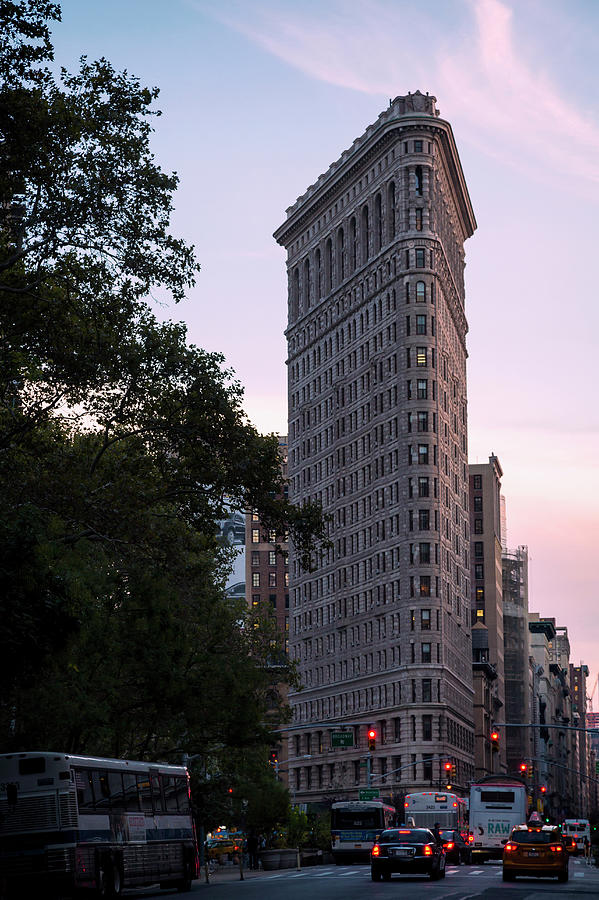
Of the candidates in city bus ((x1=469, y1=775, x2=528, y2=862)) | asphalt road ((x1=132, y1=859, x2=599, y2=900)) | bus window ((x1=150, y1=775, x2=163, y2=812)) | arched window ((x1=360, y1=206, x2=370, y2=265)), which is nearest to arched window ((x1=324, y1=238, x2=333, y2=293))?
arched window ((x1=360, y1=206, x2=370, y2=265))

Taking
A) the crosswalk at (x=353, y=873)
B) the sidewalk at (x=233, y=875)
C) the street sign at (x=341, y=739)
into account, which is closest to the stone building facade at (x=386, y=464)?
the street sign at (x=341, y=739)

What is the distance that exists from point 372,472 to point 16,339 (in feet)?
372

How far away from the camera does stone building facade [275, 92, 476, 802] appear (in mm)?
136125

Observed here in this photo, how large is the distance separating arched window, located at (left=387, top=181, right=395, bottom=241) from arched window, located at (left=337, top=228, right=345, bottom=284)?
1273 cm

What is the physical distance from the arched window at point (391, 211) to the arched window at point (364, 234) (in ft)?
18.6

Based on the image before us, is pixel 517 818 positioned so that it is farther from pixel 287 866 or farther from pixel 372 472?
pixel 372 472

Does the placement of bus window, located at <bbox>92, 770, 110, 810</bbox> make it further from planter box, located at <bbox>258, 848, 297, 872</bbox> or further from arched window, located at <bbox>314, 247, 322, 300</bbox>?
arched window, located at <bbox>314, 247, 322, 300</bbox>

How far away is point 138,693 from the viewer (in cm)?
4666

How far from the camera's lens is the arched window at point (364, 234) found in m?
153

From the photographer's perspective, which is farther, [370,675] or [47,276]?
[370,675]

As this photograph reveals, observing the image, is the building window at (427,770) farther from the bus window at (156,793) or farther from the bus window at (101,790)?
the bus window at (101,790)

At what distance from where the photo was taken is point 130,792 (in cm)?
3525

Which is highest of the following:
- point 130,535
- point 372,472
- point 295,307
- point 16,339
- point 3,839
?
point 295,307

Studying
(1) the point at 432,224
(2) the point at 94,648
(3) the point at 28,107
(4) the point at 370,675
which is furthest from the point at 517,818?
(1) the point at 432,224
